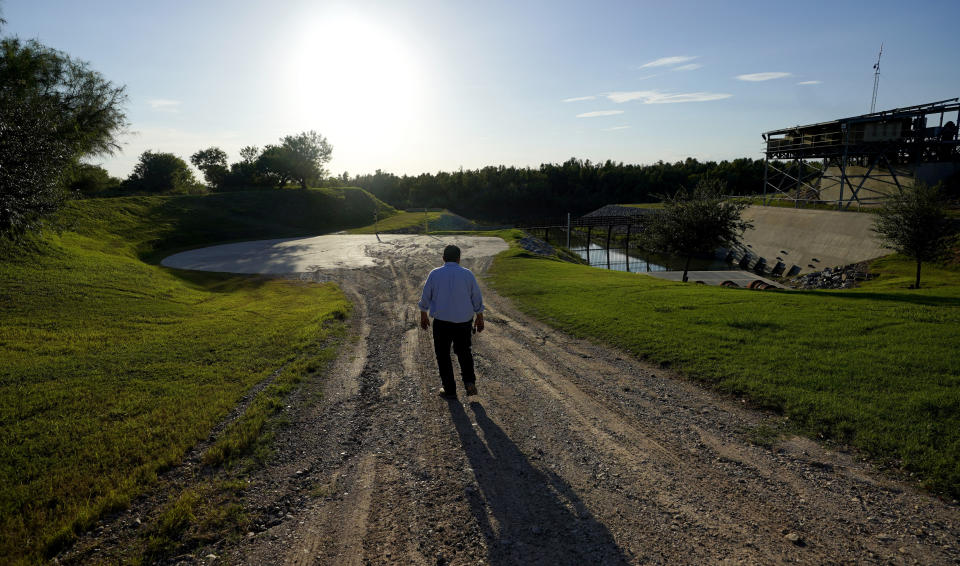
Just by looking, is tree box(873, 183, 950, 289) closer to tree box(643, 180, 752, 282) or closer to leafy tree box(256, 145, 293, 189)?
tree box(643, 180, 752, 282)

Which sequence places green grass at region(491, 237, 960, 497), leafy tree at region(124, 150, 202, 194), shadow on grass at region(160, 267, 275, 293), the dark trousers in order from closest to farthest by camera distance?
green grass at region(491, 237, 960, 497) → the dark trousers → shadow on grass at region(160, 267, 275, 293) → leafy tree at region(124, 150, 202, 194)

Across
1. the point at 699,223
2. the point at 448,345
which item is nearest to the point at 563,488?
the point at 448,345

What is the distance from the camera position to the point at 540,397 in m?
7.80

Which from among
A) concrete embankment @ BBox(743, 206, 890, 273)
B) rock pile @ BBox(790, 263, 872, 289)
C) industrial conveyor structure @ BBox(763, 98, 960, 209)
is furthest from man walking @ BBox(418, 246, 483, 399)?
industrial conveyor structure @ BBox(763, 98, 960, 209)

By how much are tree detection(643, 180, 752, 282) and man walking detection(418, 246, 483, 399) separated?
2382cm

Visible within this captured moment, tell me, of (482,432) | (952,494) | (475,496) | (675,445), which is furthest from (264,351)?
(952,494)

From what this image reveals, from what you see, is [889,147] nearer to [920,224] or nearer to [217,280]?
[920,224]

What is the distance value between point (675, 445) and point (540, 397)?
Answer: 2.41m

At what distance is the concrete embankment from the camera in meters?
34.5

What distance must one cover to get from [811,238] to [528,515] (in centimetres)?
4569

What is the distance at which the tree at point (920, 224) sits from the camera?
72.8ft

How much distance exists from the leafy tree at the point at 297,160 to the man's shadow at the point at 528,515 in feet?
266

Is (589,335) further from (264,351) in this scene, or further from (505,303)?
(264,351)

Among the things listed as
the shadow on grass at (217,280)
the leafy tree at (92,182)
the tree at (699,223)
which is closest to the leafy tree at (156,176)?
the leafy tree at (92,182)
